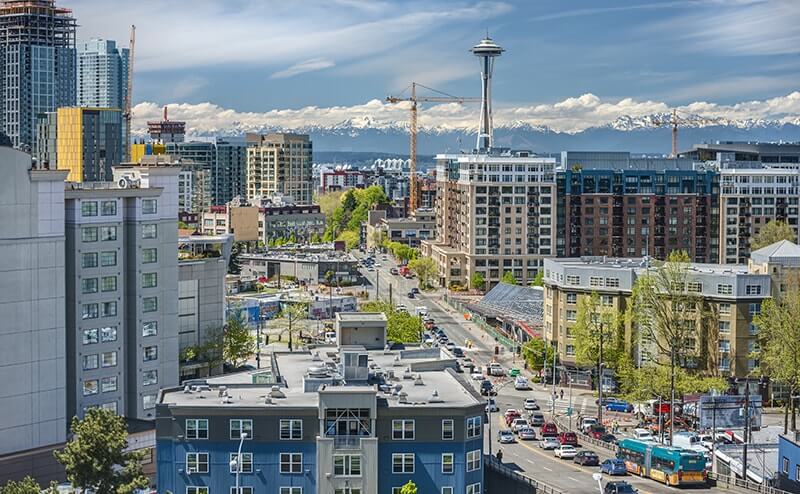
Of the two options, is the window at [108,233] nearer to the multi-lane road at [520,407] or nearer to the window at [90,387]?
the window at [90,387]

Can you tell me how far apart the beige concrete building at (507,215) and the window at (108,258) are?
64.9 m

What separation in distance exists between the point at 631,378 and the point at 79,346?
29.1 meters

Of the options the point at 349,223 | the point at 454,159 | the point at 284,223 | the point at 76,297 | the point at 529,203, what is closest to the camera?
the point at 76,297

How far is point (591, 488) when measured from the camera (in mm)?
45438

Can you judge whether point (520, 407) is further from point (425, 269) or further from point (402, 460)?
point (425, 269)

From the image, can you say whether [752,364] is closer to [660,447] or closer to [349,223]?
[660,447]

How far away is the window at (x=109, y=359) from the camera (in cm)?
4969

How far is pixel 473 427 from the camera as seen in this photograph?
125ft

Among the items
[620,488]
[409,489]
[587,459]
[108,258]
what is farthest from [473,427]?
[108,258]

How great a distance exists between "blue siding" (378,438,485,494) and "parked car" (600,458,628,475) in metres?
11.8

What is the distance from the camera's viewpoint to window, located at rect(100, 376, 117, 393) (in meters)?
49.7

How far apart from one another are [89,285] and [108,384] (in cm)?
409

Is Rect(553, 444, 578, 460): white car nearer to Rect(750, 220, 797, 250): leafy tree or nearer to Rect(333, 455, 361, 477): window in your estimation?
Rect(333, 455, 361, 477): window

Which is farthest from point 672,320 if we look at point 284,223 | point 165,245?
point 284,223
